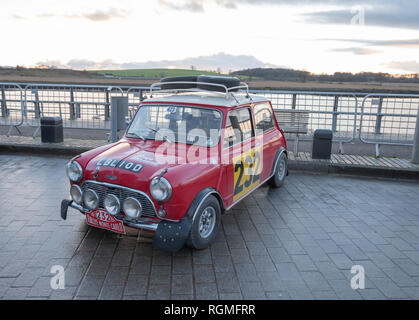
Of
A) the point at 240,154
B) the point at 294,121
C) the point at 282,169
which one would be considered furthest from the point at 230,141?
the point at 294,121

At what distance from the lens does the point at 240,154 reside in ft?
17.3

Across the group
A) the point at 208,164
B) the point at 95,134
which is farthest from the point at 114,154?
the point at 95,134

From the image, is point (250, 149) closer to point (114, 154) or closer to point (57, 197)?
point (114, 154)

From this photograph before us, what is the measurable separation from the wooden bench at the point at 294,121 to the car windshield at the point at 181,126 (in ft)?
13.5

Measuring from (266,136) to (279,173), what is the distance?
1.15 metres

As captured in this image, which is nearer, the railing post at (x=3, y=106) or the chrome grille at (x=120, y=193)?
the chrome grille at (x=120, y=193)

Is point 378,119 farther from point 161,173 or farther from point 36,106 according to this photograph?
point 36,106

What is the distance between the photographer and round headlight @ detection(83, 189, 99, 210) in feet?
14.6

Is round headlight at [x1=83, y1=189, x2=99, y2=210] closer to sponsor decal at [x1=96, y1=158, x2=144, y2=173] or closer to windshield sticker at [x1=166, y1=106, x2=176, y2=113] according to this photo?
sponsor decal at [x1=96, y1=158, x2=144, y2=173]

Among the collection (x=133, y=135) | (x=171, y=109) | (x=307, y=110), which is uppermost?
(x=171, y=109)

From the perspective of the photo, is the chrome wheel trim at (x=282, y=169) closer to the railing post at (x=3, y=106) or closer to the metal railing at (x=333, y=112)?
the metal railing at (x=333, y=112)

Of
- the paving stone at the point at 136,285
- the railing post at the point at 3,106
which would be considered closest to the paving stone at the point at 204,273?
the paving stone at the point at 136,285

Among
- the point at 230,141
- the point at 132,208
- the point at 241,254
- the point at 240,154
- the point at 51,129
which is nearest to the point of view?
the point at 132,208

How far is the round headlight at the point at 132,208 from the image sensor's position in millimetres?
4211
